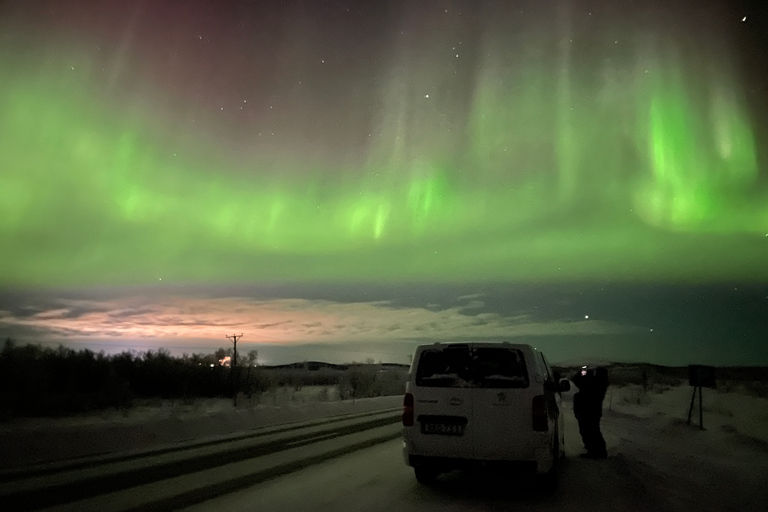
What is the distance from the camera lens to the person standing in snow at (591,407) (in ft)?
41.1

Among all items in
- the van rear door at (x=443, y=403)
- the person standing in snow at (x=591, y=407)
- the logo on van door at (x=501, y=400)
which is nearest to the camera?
the logo on van door at (x=501, y=400)

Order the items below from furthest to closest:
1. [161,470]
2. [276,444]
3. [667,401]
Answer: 1. [667,401]
2. [276,444]
3. [161,470]

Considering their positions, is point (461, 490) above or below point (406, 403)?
below

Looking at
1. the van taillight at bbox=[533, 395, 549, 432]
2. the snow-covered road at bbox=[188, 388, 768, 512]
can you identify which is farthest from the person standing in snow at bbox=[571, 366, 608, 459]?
the van taillight at bbox=[533, 395, 549, 432]

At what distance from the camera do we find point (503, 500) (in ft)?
27.1

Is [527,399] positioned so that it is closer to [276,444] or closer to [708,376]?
[276,444]

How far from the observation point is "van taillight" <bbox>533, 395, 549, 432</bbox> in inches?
317

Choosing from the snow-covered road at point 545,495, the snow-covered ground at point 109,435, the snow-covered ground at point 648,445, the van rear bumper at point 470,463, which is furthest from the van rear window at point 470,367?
the snow-covered ground at point 109,435

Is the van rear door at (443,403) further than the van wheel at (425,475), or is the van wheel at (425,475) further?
the van wheel at (425,475)

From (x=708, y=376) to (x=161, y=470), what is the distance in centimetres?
1527

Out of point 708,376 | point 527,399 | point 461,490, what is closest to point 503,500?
point 461,490

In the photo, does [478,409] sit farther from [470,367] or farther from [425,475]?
[425,475]

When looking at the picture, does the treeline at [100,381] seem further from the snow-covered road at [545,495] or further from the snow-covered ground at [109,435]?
the snow-covered road at [545,495]

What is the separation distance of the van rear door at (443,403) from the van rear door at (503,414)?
0.43 feet
